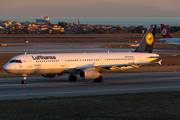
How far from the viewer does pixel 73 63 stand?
37781 mm

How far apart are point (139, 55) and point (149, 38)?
4029 millimetres

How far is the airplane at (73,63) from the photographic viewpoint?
35250 mm

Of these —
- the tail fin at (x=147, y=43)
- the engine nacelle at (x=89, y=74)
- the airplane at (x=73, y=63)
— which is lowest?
the engine nacelle at (x=89, y=74)

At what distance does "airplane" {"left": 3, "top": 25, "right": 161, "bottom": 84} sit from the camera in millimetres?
35250

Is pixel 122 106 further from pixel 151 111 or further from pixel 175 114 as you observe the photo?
pixel 175 114

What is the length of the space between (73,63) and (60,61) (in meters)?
1.78

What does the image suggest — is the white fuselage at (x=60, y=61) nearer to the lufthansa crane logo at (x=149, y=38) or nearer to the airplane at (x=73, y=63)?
the airplane at (x=73, y=63)

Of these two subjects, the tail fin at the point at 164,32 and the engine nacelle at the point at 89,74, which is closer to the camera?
the engine nacelle at the point at 89,74

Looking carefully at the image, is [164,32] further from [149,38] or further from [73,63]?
[73,63]

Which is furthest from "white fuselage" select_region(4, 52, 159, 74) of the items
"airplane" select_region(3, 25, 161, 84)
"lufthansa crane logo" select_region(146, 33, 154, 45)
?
"lufthansa crane logo" select_region(146, 33, 154, 45)

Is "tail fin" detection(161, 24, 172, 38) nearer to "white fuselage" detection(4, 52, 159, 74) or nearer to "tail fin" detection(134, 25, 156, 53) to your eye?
"tail fin" detection(134, 25, 156, 53)

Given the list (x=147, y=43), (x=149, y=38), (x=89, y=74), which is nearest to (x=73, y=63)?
(x=89, y=74)

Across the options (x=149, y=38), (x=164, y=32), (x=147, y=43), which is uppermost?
(x=164, y=32)

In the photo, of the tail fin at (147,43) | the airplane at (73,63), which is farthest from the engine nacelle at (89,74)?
the tail fin at (147,43)
